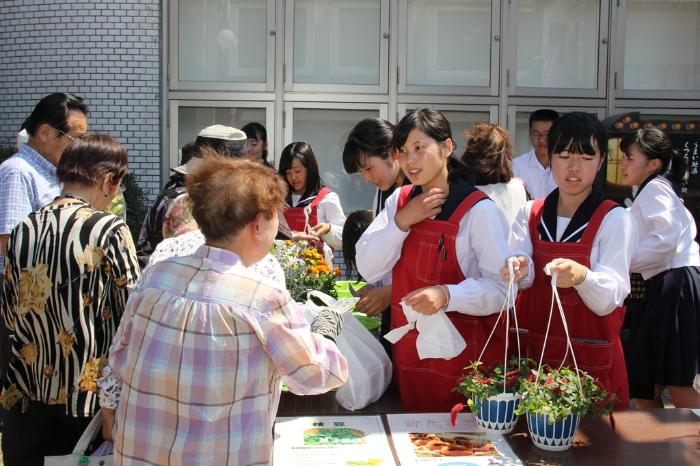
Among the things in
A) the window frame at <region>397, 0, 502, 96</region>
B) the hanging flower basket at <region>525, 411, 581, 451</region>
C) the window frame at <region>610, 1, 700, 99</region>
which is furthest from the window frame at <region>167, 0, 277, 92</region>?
the hanging flower basket at <region>525, 411, 581, 451</region>

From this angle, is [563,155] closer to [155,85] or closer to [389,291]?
[389,291]

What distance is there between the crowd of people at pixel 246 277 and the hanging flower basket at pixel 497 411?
328mm

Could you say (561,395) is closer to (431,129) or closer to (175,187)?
(431,129)

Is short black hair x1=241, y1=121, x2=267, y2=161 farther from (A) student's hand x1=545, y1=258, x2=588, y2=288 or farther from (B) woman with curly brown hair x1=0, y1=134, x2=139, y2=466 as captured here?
(A) student's hand x1=545, y1=258, x2=588, y2=288

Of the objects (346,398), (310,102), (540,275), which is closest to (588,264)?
(540,275)

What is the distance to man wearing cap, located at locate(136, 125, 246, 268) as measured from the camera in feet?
11.9

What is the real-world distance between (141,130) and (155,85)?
Result: 49cm

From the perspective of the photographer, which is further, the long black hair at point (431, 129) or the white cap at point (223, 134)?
the white cap at point (223, 134)

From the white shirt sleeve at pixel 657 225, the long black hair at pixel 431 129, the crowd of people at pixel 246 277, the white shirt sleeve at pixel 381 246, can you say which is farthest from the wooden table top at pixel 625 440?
the white shirt sleeve at pixel 657 225

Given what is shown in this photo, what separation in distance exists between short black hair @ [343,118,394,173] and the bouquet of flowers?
520mm

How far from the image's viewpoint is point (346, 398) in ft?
8.30

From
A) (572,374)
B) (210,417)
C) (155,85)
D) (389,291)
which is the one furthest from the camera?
(155,85)

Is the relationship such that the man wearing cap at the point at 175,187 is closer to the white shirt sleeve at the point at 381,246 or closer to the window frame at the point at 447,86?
the white shirt sleeve at the point at 381,246

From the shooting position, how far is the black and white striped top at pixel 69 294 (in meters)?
2.42
